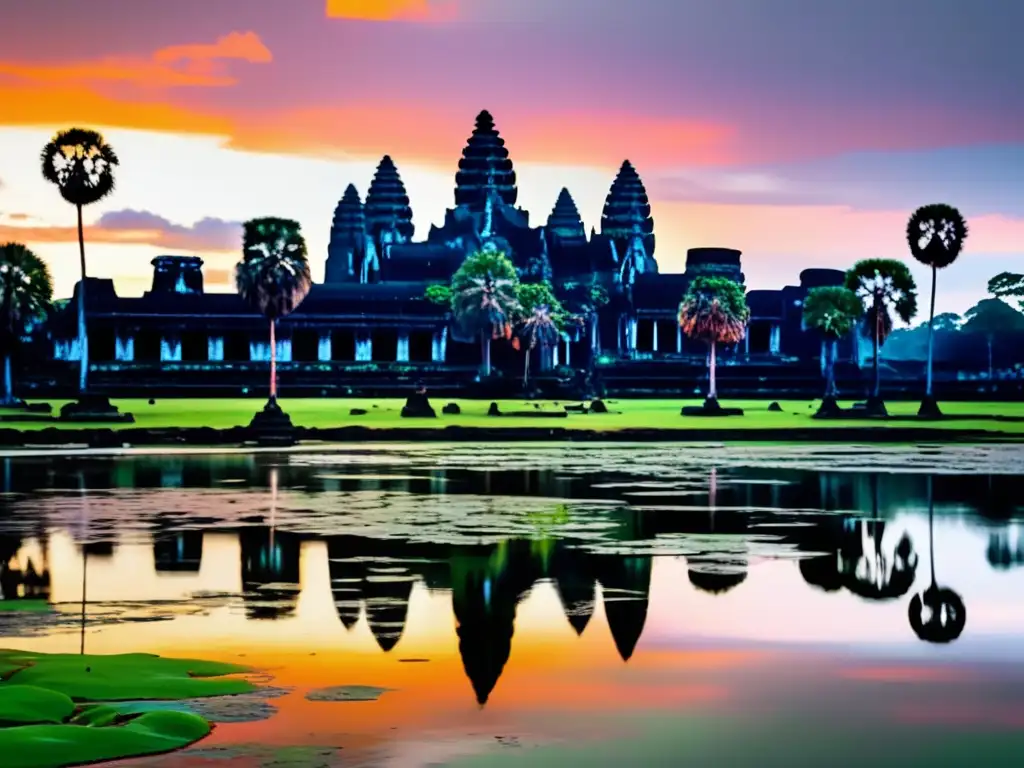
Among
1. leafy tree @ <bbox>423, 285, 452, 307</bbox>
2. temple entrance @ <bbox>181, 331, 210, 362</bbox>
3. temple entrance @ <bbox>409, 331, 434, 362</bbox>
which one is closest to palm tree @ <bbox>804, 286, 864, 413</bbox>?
leafy tree @ <bbox>423, 285, 452, 307</bbox>

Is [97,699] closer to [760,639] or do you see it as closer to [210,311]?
[760,639]

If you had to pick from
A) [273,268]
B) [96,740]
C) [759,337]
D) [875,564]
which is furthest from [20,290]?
[96,740]

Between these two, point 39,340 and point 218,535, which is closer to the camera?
point 218,535

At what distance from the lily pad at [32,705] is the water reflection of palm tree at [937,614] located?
6223 millimetres

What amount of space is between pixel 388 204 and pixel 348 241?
5299mm

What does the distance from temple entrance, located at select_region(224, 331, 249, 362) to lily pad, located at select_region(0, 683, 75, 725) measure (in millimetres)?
92864

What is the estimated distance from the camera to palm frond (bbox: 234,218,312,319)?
198 ft

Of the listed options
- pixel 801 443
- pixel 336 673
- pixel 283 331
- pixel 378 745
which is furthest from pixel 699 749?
Result: pixel 283 331

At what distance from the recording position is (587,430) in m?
51.0

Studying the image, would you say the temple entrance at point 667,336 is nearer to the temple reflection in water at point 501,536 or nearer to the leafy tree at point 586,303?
the leafy tree at point 586,303

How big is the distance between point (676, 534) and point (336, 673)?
9601mm

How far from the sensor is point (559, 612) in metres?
14.9

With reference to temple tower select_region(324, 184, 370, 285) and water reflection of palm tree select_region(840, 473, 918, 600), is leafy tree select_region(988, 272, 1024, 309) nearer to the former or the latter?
temple tower select_region(324, 184, 370, 285)

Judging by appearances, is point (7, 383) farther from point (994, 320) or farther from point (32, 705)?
point (994, 320)
